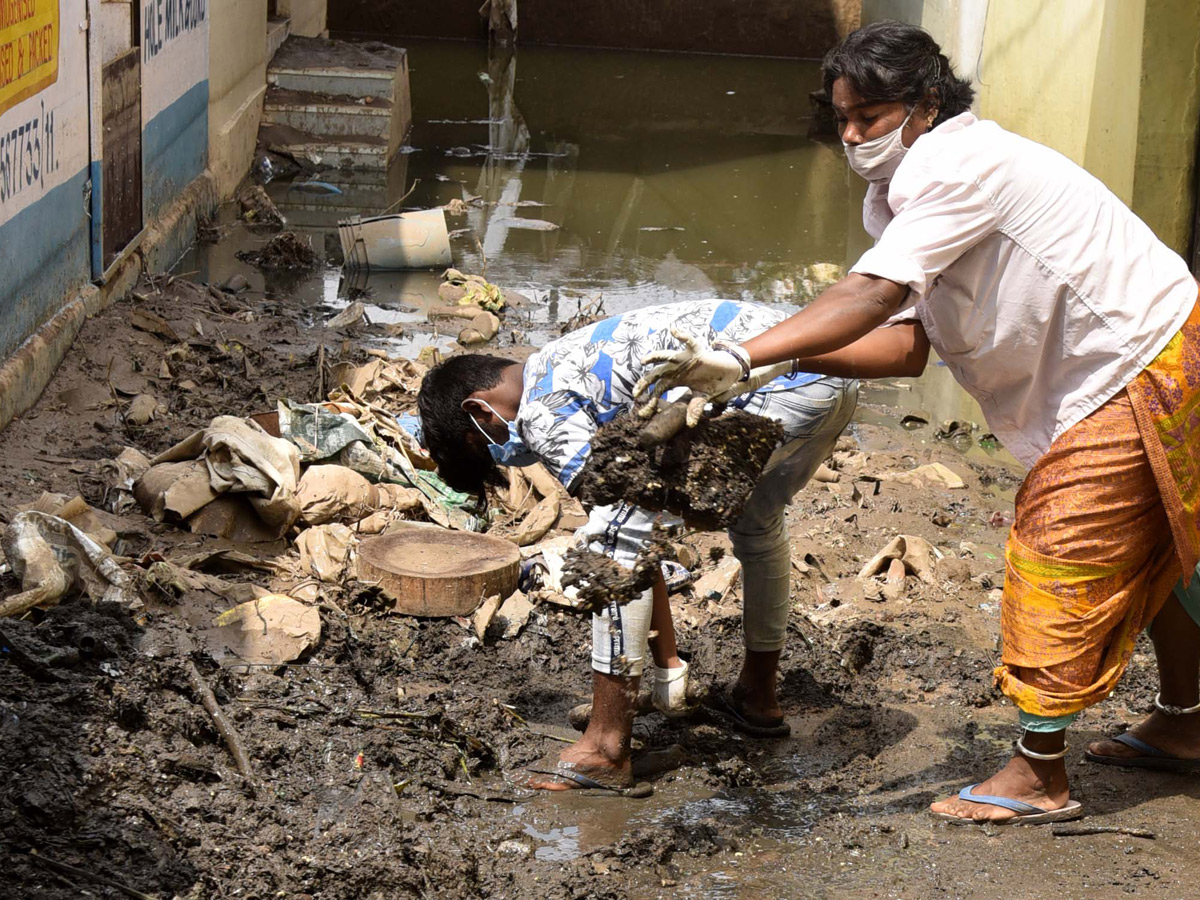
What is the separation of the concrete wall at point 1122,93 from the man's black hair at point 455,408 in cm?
488

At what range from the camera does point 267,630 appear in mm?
4121

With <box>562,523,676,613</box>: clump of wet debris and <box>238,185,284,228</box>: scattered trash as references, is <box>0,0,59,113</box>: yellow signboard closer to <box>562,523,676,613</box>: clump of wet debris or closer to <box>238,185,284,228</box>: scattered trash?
<box>562,523,676,613</box>: clump of wet debris

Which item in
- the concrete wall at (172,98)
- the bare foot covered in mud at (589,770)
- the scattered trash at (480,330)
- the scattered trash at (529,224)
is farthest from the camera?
the scattered trash at (529,224)

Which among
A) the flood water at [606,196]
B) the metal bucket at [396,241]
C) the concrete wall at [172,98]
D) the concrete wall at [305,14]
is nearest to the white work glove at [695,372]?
the flood water at [606,196]

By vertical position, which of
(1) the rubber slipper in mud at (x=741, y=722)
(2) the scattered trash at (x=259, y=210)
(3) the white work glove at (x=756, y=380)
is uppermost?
(3) the white work glove at (x=756, y=380)

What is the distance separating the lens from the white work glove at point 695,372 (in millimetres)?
2812

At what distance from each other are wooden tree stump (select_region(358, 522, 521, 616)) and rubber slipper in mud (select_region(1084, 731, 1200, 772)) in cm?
204

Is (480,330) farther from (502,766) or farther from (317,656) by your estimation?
(502,766)

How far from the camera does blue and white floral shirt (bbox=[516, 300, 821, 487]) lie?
3.28 meters

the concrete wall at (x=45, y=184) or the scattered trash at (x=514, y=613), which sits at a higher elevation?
the concrete wall at (x=45, y=184)

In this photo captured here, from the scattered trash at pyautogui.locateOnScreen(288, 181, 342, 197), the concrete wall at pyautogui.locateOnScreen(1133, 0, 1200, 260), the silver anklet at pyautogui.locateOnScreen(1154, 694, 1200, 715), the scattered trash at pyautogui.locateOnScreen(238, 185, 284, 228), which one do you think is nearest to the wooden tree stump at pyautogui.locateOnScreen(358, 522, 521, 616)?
the silver anklet at pyautogui.locateOnScreen(1154, 694, 1200, 715)

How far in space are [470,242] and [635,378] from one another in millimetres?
6874

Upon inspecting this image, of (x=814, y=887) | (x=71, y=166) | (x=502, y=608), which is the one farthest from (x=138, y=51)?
(x=814, y=887)

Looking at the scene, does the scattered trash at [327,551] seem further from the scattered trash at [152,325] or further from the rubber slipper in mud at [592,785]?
the scattered trash at [152,325]
